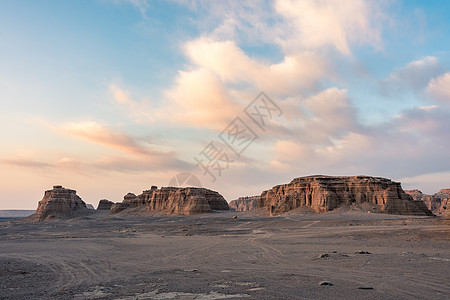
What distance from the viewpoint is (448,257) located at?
14695 millimetres

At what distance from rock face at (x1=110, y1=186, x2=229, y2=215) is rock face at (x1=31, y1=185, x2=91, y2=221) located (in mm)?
11423

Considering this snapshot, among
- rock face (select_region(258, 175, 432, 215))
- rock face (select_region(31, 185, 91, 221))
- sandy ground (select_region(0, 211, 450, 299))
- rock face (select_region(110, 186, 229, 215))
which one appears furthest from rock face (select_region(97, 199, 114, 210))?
sandy ground (select_region(0, 211, 450, 299))

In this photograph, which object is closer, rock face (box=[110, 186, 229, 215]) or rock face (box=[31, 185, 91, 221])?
rock face (box=[110, 186, 229, 215])

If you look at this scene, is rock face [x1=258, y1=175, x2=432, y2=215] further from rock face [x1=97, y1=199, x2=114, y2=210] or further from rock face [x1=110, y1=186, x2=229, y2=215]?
rock face [x1=97, y1=199, x2=114, y2=210]

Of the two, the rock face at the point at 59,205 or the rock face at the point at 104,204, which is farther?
the rock face at the point at 104,204

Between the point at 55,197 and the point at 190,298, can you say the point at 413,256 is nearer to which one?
the point at 190,298

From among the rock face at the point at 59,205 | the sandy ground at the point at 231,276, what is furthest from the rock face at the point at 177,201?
the sandy ground at the point at 231,276

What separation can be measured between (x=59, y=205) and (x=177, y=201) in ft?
108

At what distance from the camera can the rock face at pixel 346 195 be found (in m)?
66.6

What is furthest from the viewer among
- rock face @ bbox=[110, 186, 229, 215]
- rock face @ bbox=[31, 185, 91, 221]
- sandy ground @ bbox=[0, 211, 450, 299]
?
rock face @ bbox=[31, 185, 91, 221]

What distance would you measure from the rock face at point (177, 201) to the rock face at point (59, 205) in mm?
11423

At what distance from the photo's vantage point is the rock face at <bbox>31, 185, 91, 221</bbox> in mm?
89906

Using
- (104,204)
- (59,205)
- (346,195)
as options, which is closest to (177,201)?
(59,205)

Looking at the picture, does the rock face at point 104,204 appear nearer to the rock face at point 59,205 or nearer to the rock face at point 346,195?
the rock face at point 59,205
